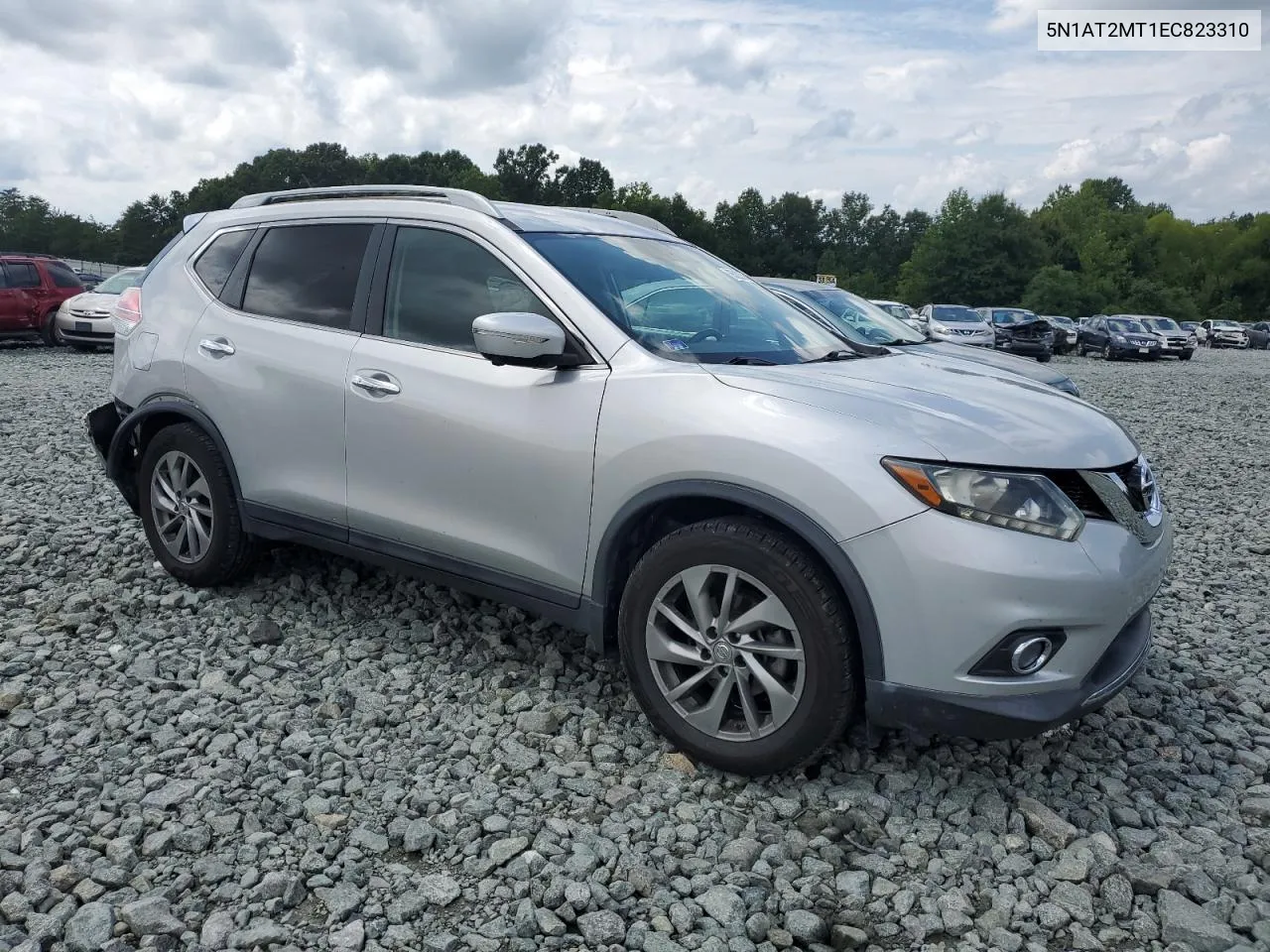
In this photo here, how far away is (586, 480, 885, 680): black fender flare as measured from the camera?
2912 mm

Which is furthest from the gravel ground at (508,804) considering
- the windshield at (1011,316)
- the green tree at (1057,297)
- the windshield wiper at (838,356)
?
the green tree at (1057,297)

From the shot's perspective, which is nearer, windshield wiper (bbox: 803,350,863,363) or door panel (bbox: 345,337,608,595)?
door panel (bbox: 345,337,608,595)

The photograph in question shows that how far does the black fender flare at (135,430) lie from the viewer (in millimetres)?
4520

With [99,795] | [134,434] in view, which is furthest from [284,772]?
[134,434]

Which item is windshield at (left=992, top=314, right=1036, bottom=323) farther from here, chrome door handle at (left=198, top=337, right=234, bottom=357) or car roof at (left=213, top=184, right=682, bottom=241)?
chrome door handle at (left=198, top=337, right=234, bottom=357)

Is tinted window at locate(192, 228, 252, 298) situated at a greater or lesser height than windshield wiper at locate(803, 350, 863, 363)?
greater

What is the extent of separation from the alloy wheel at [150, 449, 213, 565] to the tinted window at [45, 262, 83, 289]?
1712 cm

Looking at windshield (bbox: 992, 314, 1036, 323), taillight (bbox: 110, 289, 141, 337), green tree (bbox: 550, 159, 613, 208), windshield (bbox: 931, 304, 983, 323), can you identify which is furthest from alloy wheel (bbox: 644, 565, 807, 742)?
green tree (bbox: 550, 159, 613, 208)

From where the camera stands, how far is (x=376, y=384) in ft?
12.9

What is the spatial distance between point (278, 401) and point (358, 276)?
0.63 metres

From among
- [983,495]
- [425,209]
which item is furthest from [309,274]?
[983,495]

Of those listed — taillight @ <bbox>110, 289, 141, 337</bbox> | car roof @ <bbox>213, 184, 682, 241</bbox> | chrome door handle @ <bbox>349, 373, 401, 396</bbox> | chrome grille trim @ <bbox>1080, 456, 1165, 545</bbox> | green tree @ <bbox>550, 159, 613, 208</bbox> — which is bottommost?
chrome grille trim @ <bbox>1080, 456, 1165, 545</bbox>

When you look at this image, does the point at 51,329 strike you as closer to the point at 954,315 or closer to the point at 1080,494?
the point at 1080,494

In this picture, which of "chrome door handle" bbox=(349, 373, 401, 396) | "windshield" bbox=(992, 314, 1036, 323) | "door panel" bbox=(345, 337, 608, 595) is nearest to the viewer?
"door panel" bbox=(345, 337, 608, 595)
